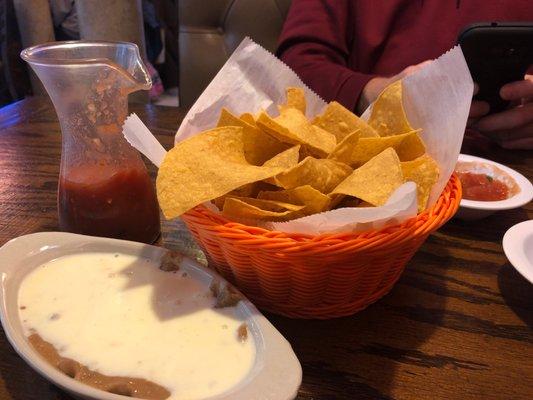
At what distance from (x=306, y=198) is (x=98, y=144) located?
1.10 feet

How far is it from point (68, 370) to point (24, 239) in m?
0.25

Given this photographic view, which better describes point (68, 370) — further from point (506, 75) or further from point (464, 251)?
point (506, 75)

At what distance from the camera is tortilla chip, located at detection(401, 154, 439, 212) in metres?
0.72

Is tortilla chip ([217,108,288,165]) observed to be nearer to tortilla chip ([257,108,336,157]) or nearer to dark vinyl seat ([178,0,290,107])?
tortilla chip ([257,108,336,157])

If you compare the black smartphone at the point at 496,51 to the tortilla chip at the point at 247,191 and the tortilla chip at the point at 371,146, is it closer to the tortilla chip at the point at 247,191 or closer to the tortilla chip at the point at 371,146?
the tortilla chip at the point at 371,146

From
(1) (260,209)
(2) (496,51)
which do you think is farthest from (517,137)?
(1) (260,209)

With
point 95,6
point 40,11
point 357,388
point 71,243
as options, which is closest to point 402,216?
point 357,388

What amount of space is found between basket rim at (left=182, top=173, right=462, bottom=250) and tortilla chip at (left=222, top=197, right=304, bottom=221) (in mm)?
24

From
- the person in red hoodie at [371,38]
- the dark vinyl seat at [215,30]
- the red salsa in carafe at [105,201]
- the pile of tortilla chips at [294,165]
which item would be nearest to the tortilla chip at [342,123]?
the pile of tortilla chips at [294,165]

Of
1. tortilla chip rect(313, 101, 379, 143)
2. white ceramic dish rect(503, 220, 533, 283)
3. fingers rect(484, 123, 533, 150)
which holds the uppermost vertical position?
tortilla chip rect(313, 101, 379, 143)

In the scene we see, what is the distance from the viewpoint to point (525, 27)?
3.50 feet

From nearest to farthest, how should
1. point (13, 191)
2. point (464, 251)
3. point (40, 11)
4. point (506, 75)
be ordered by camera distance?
point (464, 251) < point (13, 191) < point (506, 75) < point (40, 11)

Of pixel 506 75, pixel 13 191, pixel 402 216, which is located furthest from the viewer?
pixel 506 75

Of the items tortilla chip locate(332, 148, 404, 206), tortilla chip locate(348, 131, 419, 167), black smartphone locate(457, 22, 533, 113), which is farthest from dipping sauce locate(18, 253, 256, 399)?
black smartphone locate(457, 22, 533, 113)
